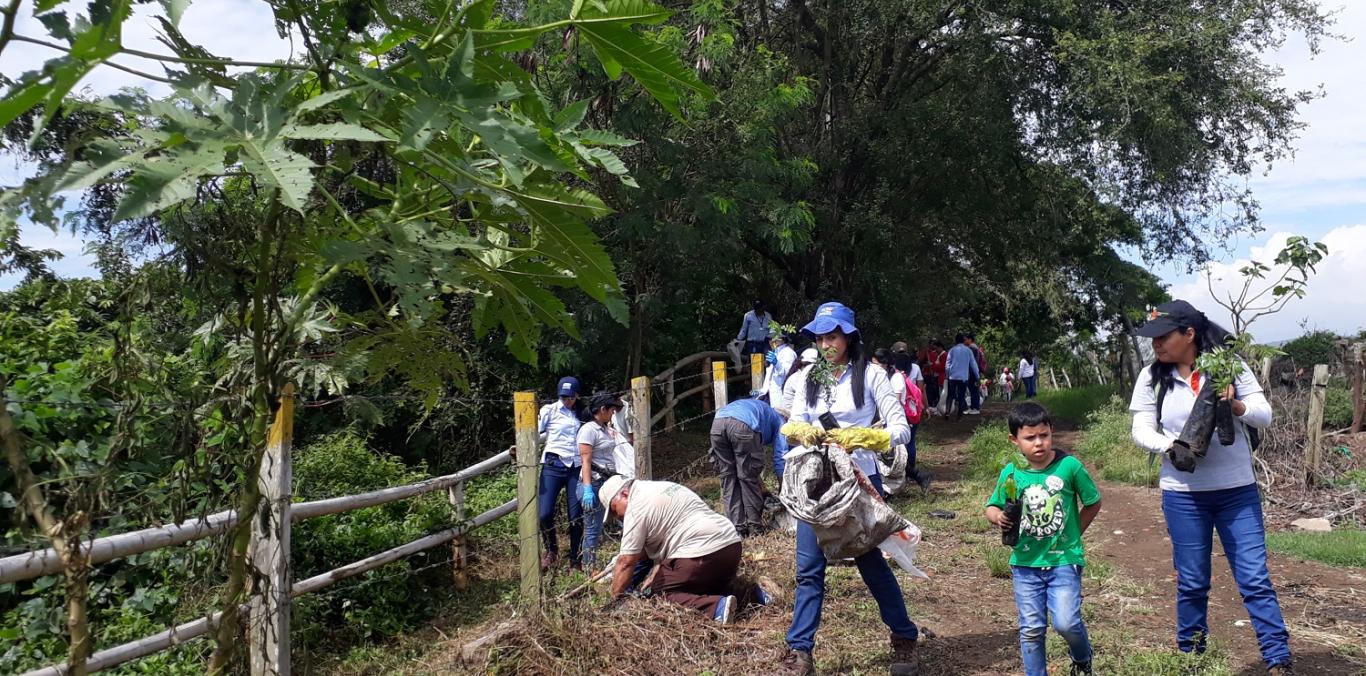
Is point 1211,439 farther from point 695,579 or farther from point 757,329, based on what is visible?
point 757,329

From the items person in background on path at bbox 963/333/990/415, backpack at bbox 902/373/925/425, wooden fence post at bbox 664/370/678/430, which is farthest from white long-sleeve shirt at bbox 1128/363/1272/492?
person in background on path at bbox 963/333/990/415

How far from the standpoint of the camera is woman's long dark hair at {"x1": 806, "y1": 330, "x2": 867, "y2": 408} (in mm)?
4828

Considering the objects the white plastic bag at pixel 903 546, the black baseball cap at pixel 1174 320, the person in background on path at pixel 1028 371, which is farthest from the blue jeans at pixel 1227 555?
the person in background on path at pixel 1028 371

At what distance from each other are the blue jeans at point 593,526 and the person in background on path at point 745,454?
3.26 feet

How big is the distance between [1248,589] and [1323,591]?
235 centimetres

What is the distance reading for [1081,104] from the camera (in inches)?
575

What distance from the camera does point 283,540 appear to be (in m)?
4.68

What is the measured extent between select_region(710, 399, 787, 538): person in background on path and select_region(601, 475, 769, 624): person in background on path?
1.89m

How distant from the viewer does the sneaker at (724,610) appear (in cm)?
549

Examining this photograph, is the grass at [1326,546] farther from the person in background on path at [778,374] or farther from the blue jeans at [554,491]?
the blue jeans at [554,491]

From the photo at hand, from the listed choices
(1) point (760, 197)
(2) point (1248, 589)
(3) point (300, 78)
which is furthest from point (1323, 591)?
(1) point (760, 197)

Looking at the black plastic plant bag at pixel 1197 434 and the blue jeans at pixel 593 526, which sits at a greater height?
the black plastic plant bag at pixel 1197 434

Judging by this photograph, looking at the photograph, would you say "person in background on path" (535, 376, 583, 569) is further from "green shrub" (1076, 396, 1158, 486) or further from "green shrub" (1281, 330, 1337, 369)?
"green shrub" (1281, 330, 1337, 369)

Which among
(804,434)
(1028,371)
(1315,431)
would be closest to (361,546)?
(804,434)
